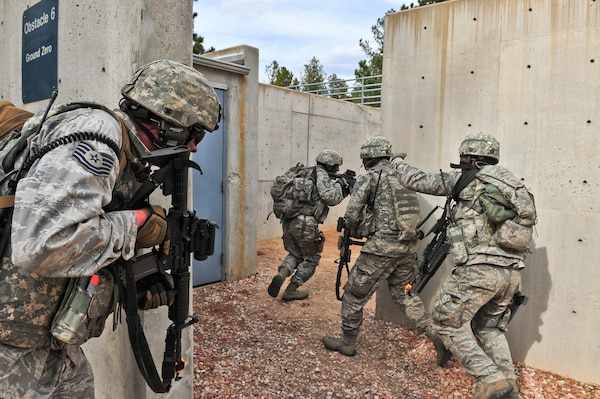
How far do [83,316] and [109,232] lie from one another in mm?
363

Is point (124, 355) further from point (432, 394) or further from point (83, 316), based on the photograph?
point (432, 394)

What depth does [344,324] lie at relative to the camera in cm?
405

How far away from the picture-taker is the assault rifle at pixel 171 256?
1671 mm

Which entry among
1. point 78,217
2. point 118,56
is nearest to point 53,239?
point 78,217

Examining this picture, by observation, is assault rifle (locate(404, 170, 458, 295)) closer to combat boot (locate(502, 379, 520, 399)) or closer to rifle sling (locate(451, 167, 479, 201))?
rifle sling (locate(451, 167, 479, 201))

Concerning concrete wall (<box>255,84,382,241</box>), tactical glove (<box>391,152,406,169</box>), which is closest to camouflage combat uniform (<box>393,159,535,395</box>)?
tactical glove (<box>391,152,406,169</box>)

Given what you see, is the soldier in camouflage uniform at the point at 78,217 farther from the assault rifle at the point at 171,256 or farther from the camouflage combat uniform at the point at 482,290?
the camouflage combat uniform at the point at 482,290

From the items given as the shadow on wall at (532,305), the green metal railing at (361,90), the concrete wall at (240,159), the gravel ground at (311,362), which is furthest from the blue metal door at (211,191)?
the green metal railing at (361,90)

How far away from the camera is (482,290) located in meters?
3.12

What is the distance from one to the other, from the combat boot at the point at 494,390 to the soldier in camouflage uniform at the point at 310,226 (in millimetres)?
2665

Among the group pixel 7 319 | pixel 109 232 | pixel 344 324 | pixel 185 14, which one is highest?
pixel 185 14

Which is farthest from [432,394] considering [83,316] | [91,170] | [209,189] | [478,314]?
[209,189]

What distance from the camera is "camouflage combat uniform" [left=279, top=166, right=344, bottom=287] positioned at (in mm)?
5250

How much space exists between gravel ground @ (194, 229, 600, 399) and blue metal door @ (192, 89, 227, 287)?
23.7 inches
